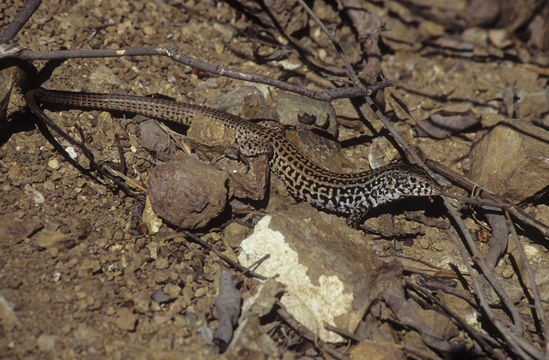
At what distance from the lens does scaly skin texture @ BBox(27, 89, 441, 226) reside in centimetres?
477

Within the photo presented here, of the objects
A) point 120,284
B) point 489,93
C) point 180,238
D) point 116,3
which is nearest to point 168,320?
point 120,284

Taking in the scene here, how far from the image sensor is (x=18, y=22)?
4270 mm

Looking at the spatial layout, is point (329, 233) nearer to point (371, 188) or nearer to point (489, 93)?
point (371, 188)

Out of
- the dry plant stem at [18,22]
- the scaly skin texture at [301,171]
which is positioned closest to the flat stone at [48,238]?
the scaly skin texture at [301,171]

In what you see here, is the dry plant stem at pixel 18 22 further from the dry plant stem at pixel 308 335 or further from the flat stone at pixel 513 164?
the flat stone at pixel 513 164

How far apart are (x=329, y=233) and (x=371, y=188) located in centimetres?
88

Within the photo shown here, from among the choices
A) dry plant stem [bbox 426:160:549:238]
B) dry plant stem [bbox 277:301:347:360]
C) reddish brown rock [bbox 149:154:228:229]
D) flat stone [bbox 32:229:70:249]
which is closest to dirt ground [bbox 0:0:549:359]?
flat stone [bbox 32:229:70:249]

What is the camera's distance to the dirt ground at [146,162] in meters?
3.56

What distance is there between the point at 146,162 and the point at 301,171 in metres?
1.83

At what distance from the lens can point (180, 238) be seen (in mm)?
4297

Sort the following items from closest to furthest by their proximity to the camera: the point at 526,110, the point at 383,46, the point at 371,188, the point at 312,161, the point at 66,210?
the point at 66,210 < the point at 371,188 < the point at 312,161 < the point at 526,110 < the point at 383,46

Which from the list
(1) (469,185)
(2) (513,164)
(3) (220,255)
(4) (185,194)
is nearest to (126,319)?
(3) (220,255)

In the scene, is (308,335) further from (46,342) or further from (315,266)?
(46,342)

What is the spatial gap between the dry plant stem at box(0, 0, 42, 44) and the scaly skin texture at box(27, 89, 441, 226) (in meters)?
0.78
